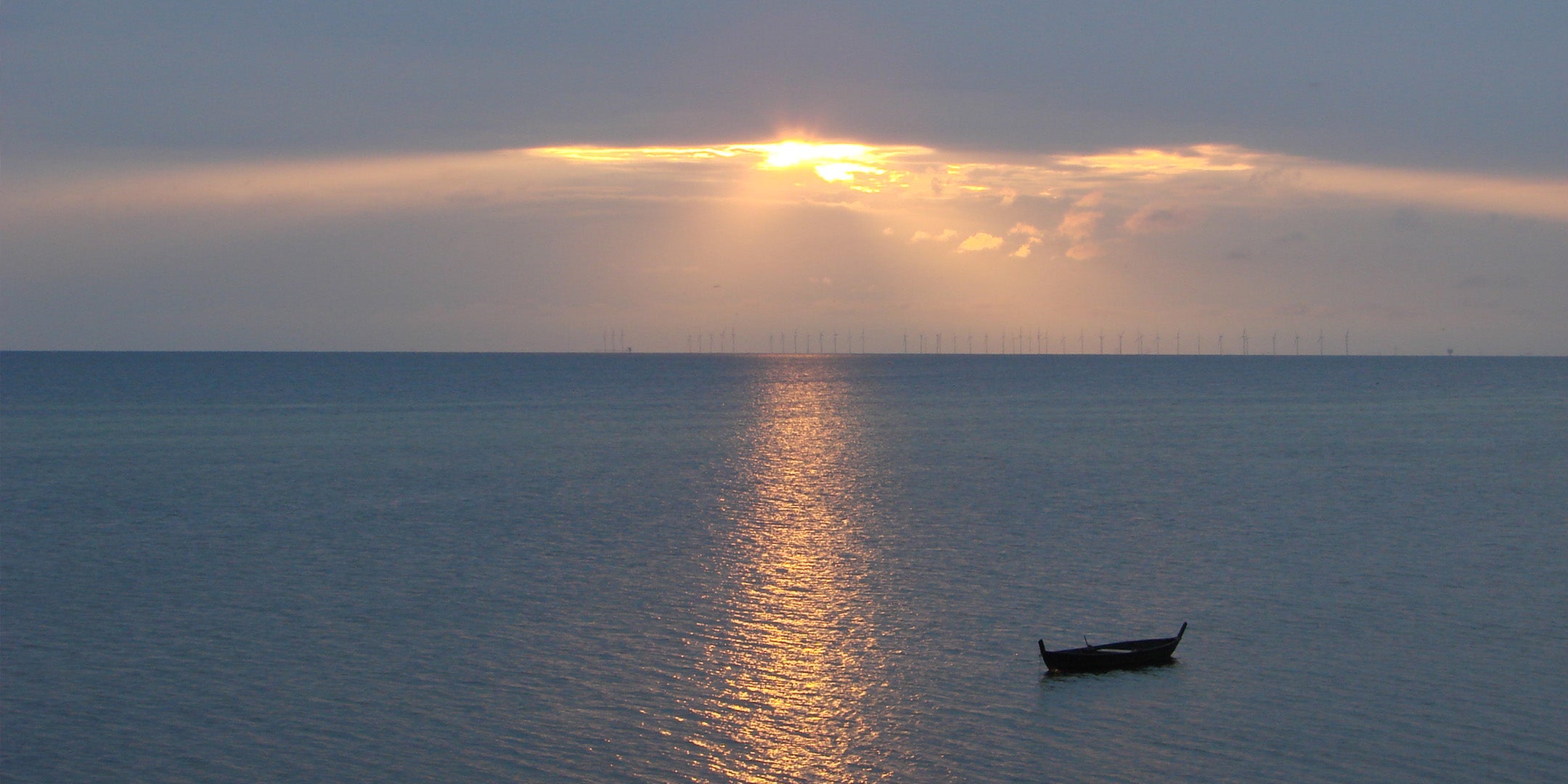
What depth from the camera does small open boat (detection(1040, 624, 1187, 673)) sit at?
3872cm

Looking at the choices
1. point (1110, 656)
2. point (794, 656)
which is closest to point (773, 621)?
point (794, 656)

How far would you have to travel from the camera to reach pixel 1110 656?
130ft

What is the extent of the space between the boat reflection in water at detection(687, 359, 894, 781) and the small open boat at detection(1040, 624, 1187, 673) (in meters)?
5.30

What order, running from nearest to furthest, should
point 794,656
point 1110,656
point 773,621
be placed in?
point 1110,656 < point 794,656 < point 773,621

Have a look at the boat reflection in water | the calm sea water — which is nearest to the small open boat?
the calm sea water

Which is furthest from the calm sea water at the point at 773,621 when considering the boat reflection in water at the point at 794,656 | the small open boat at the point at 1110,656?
the small open boat at the point at 1110,656

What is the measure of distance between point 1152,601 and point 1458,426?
113 metres

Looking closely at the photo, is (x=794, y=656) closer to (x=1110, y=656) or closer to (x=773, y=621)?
(x=773, y=621)

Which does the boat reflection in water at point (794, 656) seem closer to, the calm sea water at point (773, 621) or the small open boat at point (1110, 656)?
the calm sea water at point (773, 621)

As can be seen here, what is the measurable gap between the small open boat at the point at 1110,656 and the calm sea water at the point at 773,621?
0.68m

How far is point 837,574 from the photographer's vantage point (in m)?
53.8

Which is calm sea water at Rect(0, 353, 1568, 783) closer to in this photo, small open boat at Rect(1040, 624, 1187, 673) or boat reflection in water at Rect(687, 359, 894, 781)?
boat reflection in water at Rect(687, 359, 894, 781)

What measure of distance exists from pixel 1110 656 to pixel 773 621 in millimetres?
11874

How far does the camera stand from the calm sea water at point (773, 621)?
106ft
